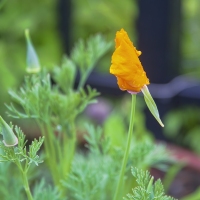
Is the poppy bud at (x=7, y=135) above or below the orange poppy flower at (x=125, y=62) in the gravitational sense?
below

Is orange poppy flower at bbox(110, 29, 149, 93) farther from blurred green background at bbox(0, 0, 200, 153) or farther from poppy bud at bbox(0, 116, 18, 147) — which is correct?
blurred green background at bbox(0, 0, 200, 153)

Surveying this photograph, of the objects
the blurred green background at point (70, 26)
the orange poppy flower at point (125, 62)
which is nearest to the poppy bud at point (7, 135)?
the orange poppy flower at point (125, 62)

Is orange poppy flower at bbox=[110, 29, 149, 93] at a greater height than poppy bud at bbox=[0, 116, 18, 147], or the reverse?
orange poppy flower at bbox=[110, 29, 149, 93]

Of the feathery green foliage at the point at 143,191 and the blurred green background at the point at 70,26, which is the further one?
the blurred green background at the point at 70,26

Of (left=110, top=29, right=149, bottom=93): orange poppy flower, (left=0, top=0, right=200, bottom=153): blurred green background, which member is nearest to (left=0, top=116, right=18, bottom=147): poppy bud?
(left=110, top=29, right=149, bottom=93): orange poppy flower

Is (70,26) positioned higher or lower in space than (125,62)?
lower

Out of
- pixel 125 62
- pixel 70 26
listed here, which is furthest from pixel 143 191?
pixel 70 26

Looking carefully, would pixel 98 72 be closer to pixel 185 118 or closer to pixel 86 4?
pixel 86 4

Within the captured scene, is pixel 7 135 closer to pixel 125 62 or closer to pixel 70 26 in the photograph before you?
pixel 125 62

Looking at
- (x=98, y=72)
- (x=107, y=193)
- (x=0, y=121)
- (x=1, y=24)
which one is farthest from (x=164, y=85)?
(x=0, y=121)

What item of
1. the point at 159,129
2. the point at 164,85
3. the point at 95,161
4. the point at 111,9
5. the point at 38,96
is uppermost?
the point at 38,96

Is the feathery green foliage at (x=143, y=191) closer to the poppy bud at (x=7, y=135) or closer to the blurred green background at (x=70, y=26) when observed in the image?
the poppy bud at (x=7, y=135)
